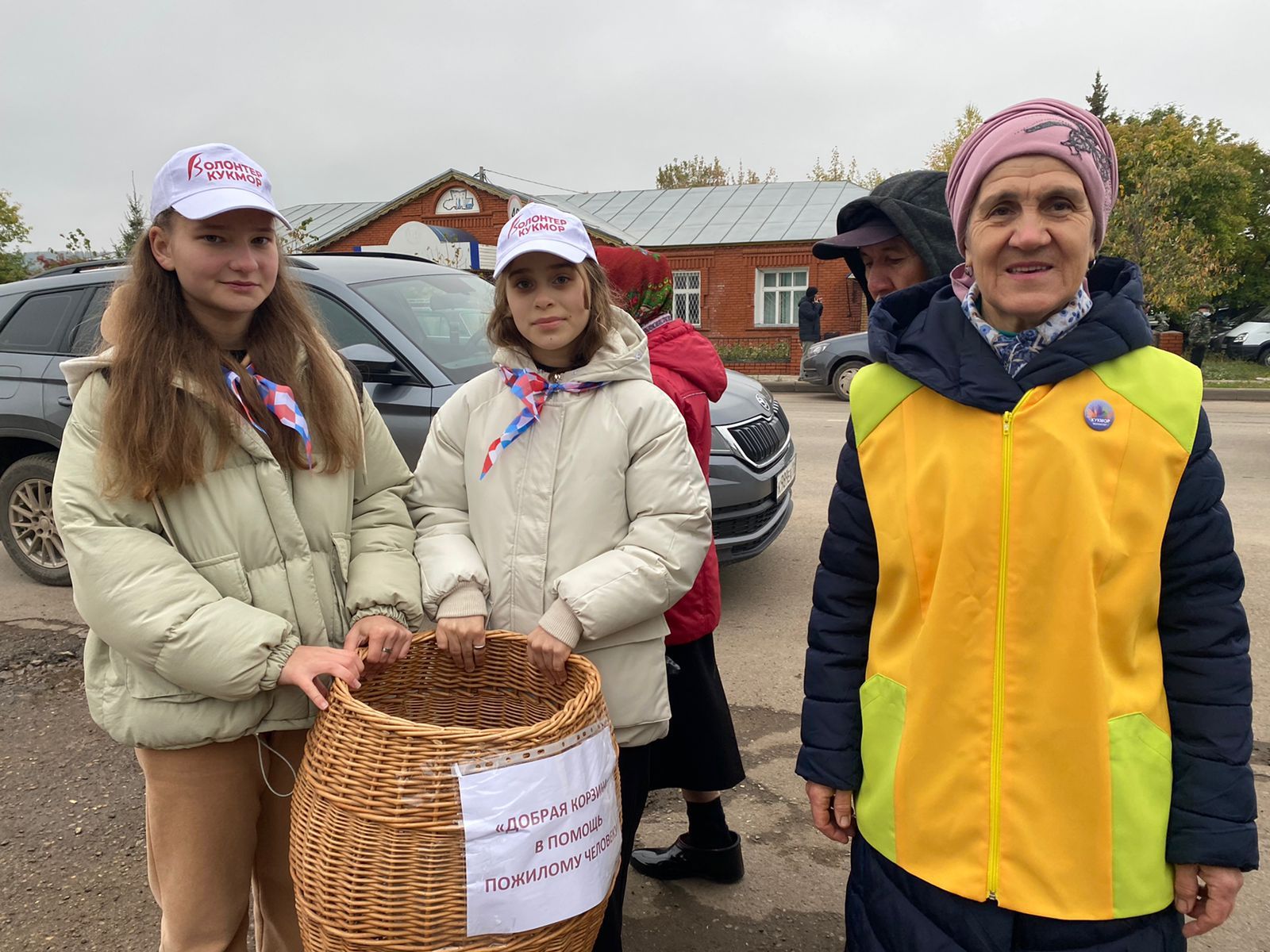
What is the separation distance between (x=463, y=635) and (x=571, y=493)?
38 centimetres

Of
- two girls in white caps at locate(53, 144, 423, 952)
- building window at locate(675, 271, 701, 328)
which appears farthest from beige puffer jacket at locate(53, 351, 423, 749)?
building window at locate(675, 271, 701, 328)

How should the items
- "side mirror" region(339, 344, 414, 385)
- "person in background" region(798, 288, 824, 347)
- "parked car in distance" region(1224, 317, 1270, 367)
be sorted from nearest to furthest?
"side mirror" region(339, 344, 414, 385) → "person in background" region(798, 288, 824, 347) → "parked car in distance" region(1224, 317, 1270, 367)

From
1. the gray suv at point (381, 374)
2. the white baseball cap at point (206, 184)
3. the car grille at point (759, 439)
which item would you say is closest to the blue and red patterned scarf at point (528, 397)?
the white baseball cap at point (206, 184)

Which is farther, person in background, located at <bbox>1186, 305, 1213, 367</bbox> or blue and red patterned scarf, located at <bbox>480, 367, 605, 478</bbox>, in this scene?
person in background, located at <bbox>1186, 305, 1213, 367</bbox>

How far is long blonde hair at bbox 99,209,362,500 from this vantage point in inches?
68.9

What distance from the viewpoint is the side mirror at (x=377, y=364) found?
4.59 meters

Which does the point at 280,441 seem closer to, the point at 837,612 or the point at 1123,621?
the point at 837,612

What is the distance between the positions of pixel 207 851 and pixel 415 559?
0.71 metres

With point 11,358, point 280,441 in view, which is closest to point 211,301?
point 280,441

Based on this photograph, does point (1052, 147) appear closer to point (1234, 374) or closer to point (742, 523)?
point (742, 523)

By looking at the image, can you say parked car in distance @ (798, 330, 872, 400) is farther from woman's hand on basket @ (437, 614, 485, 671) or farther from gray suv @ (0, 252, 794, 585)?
woman's hand on basket @ (437, 614, 485, 671)

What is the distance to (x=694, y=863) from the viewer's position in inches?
111

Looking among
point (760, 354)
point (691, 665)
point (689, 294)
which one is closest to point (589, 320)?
point (691, 665)

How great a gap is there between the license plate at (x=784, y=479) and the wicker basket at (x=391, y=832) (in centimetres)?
349
